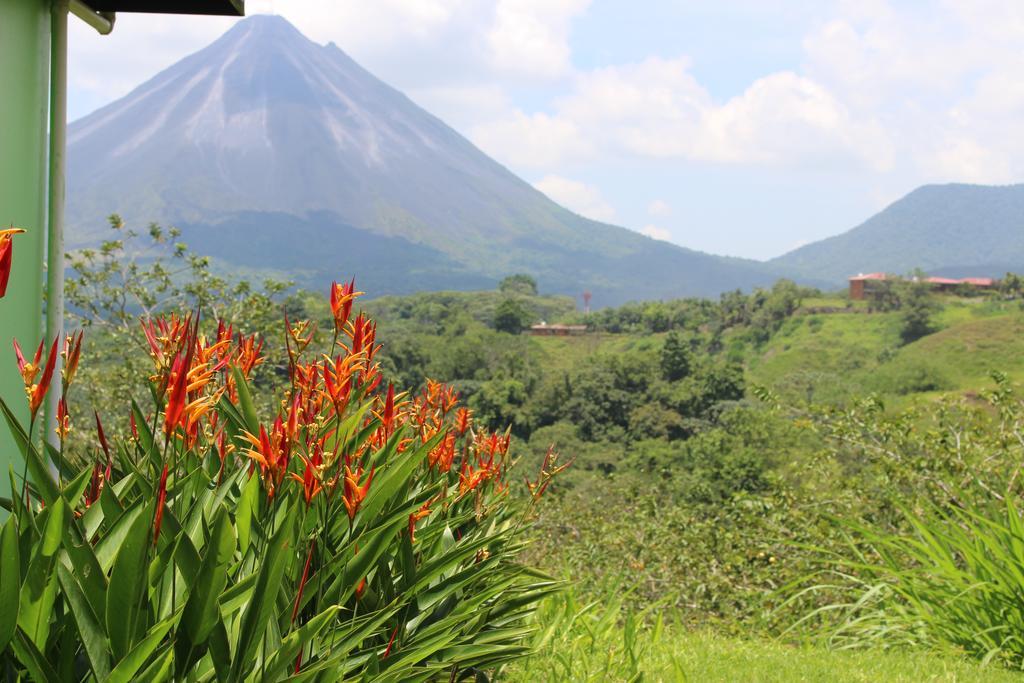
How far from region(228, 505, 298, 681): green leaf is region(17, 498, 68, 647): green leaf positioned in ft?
0.86

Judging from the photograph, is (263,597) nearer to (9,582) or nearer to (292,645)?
(292,645)

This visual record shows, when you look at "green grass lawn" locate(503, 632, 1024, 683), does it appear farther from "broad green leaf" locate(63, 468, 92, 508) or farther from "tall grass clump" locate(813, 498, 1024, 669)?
"broad green leaf" locate(63, 468, 92, 508)

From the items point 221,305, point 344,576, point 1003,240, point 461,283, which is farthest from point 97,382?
point 1003,240

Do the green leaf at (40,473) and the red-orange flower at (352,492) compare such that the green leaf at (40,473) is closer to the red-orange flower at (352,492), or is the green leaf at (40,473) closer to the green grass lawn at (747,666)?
the red-orange flower at (352,492)

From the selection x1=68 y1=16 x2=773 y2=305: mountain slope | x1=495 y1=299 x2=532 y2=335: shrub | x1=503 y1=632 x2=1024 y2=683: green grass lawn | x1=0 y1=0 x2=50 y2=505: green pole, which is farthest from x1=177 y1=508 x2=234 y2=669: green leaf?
x1=68 y1=16 x2=773 y2=305: mountain slope

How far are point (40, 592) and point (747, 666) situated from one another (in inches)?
95.4

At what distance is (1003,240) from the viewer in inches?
7633

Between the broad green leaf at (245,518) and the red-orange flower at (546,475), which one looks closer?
the broad green leaf at (245,518)

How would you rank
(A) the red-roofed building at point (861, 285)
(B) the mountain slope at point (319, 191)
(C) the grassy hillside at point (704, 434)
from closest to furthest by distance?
(C) the grassy hillside at point (704, 434), (A) the red-roofed building at point (861, 285), (B) the mountain slope at point (319, 191)

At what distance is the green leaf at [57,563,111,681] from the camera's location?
131 centimetres

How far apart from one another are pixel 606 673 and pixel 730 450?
21.3m

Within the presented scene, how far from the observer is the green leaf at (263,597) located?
1.31 m

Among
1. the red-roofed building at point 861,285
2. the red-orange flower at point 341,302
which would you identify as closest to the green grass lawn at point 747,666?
the red-orange flower at point 341,302

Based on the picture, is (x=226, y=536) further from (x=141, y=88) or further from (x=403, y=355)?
(x=141, y=88)
